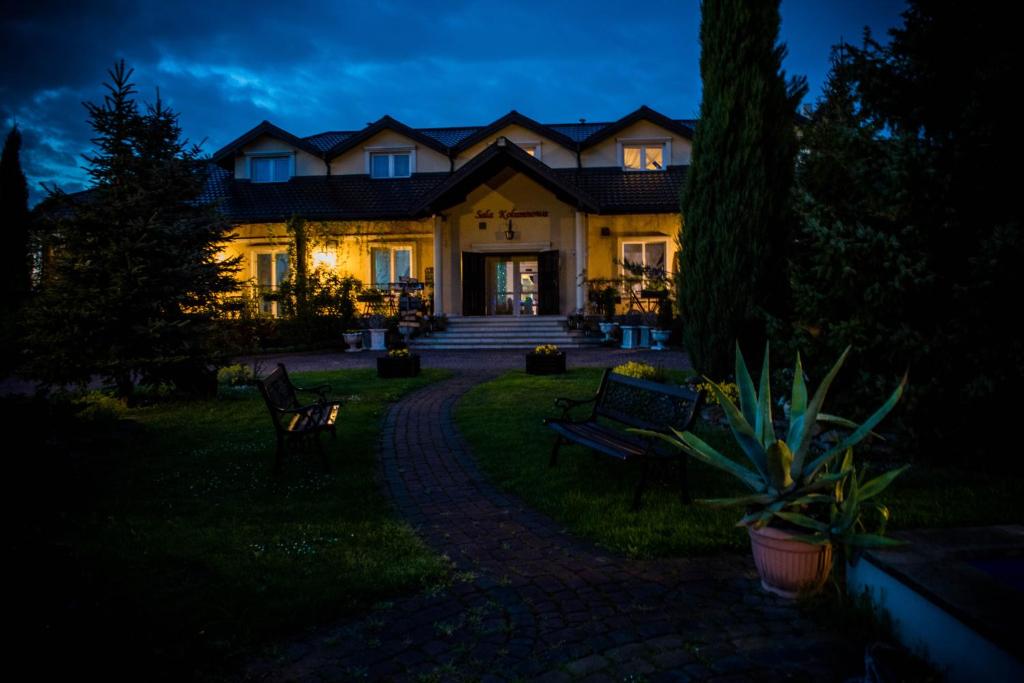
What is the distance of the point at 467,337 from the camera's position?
18875 millimetres

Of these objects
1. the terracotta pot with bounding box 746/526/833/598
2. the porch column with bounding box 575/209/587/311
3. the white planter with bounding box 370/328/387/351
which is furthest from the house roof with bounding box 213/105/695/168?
the terracotta pot with bounding box 746/526/833/598

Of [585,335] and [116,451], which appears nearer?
[116,451]

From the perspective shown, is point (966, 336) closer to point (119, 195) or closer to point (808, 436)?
point (808, 436)

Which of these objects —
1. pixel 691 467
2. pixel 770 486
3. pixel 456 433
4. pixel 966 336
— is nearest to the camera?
pixel 770 486

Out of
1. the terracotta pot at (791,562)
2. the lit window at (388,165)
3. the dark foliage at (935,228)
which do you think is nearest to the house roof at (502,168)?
the lit window at (388,165)

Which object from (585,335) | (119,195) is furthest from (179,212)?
(585,335)

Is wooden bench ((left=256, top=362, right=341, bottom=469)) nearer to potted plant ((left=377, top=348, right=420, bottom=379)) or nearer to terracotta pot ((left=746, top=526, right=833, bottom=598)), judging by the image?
terracotta pot ((left=746, top=526, right=833, bottom=598))

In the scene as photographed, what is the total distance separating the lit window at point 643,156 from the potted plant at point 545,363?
12344 mm

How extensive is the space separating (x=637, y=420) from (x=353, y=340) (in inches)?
563

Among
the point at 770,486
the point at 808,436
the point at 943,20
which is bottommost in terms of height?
the point at 770,486

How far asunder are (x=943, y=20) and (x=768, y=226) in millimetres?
3026

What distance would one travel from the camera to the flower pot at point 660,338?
17.9 m

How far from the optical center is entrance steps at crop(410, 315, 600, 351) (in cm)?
1852

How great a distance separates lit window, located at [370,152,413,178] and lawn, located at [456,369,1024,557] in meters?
17.9
